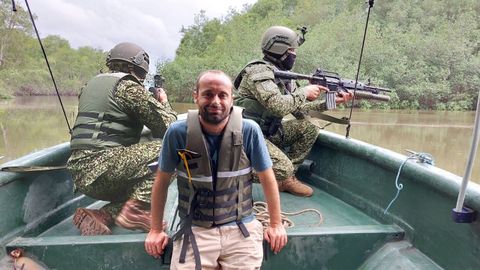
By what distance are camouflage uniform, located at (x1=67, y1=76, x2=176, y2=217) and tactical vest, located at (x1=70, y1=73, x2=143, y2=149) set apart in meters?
0.03

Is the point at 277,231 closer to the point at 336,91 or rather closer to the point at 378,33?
the point at 336,91

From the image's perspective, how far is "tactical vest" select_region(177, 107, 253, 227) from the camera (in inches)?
71.7

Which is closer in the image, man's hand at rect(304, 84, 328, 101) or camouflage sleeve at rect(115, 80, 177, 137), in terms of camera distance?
camouflage sleeve at rect(115, 80, 177, 137)

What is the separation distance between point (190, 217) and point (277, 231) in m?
0.39

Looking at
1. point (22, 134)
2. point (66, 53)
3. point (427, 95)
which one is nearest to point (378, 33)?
point (427, 95)

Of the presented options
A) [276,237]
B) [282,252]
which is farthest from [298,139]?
[276,237]

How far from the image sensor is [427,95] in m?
28.3

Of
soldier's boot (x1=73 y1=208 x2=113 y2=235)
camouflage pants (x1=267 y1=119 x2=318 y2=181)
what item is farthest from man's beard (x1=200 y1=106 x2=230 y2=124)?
camouflage pants (x1=267 y1=119 x2=318 y2=181)

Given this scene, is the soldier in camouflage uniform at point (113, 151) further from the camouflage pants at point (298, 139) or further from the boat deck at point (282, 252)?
the camouflage pants at point (298, 139)

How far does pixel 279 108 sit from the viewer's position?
10.1 ft

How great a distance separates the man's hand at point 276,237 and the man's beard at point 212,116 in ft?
1.79

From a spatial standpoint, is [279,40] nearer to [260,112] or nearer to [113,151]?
[260,112]

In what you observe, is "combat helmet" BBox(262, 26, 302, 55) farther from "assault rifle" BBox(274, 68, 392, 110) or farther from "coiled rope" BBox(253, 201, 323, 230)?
"coiled rope" BBox(253, 201, 323, 230)

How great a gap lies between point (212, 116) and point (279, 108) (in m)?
1.35
